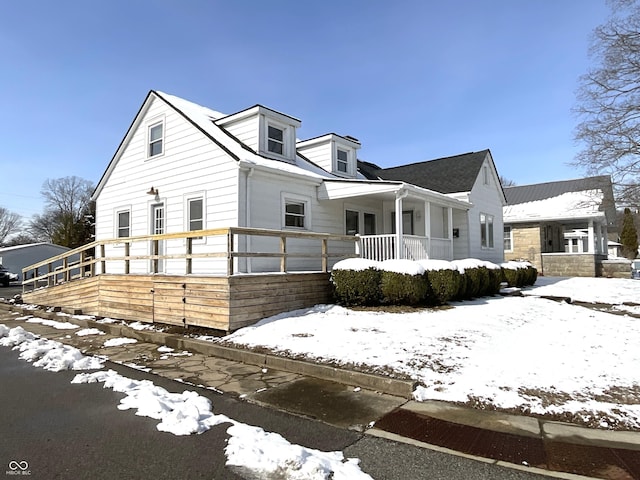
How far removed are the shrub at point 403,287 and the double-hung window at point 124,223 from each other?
9811 millimetres

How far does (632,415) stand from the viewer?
3.68m

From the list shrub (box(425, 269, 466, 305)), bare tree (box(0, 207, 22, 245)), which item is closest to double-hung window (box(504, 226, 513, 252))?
shrub (box(425, 269, 466, 305))

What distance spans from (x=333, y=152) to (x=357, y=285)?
7.91m

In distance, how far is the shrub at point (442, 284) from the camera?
9.62 m

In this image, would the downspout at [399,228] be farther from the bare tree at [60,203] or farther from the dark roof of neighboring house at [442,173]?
the bare tree at [60,203]

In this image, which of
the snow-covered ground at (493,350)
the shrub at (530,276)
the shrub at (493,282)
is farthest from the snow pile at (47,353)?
the shrub at (530,276)

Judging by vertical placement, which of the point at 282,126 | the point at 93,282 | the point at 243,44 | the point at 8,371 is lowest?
the point at 8,371

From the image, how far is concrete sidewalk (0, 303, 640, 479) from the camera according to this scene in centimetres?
296

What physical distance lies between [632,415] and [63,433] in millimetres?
5241

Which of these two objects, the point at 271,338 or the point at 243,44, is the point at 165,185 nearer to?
the point at 243,44

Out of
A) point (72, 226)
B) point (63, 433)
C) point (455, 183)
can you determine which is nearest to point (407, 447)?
point (63, 433)

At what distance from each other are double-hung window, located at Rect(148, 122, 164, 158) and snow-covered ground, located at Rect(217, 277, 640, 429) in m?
8.47

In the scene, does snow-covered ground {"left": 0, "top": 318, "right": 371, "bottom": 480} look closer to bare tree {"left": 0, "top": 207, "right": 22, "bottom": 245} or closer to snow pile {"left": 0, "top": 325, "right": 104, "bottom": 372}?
snow pile {"left": 0, "top": 325, "right": 104, "bottom": 372}

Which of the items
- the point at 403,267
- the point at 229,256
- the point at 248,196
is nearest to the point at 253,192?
the point at 248,196
